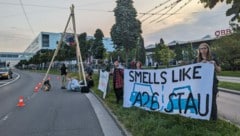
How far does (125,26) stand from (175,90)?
101 ft

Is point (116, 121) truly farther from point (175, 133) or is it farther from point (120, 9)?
point (120, 9)

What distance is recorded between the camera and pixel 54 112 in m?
13.1

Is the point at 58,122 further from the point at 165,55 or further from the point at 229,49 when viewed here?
the point at 165,55

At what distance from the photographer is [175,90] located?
9.32m

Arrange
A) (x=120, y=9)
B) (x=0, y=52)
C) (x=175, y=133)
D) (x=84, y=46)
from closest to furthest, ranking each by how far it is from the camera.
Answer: (x=175, y=133), (x=120, y=9), (x=84, y=46), (x=0, y=52)

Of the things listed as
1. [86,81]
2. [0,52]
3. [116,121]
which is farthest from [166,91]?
[0,52]

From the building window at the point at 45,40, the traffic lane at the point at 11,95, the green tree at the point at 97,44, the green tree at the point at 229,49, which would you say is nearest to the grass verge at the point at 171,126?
the traffic lane at the point at 11,95

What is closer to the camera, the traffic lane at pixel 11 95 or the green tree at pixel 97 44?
the traffic lane at pixel 11 95

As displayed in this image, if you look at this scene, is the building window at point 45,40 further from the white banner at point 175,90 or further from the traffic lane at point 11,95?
the white banner at point 175,90

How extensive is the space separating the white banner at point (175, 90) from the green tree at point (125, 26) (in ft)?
89.3

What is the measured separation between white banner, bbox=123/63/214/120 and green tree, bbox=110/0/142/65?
27214 millimetres

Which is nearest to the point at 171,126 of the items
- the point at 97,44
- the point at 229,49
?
the point at 229,49

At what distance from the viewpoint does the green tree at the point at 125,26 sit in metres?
39.1

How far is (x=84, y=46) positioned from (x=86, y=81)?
4195 centimetres
